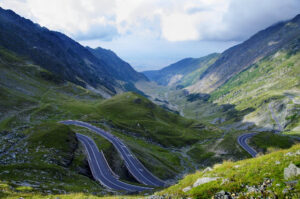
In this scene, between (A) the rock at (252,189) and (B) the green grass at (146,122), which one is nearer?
(A) the rock at (252,189)

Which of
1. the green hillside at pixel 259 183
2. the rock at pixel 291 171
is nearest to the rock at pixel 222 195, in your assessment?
the green hillside at pixel 259 183

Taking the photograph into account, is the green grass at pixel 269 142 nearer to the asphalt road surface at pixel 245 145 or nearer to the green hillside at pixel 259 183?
the asphalt road surface at pixel 245 145

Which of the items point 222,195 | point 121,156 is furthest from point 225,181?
point 121,156

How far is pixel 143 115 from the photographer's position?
6580 inches

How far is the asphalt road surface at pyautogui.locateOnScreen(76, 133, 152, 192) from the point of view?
5650 centimetres

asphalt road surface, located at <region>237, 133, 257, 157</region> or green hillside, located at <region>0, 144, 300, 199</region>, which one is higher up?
green hillside, located at <region>0, 144, 300, 199</region>

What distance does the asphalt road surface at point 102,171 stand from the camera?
56.5m

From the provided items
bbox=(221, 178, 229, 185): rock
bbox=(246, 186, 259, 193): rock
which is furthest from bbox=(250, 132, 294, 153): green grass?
bbox=(246, 186, 259, 193): rock

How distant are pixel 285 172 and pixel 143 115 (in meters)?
154

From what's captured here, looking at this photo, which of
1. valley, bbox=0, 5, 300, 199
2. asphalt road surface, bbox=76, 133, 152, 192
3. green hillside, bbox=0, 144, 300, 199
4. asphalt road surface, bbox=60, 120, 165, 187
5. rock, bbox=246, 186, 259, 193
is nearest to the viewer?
green hillside, bbox=0, 144, 300, 199

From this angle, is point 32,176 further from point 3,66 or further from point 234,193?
point 3,66

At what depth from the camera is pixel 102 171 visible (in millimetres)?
64062

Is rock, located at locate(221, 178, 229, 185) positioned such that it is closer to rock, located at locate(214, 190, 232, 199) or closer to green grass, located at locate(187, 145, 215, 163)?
rock, located at locate(214, 190, 232, 199)

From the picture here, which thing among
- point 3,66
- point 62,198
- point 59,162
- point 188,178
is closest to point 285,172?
point 188,178
